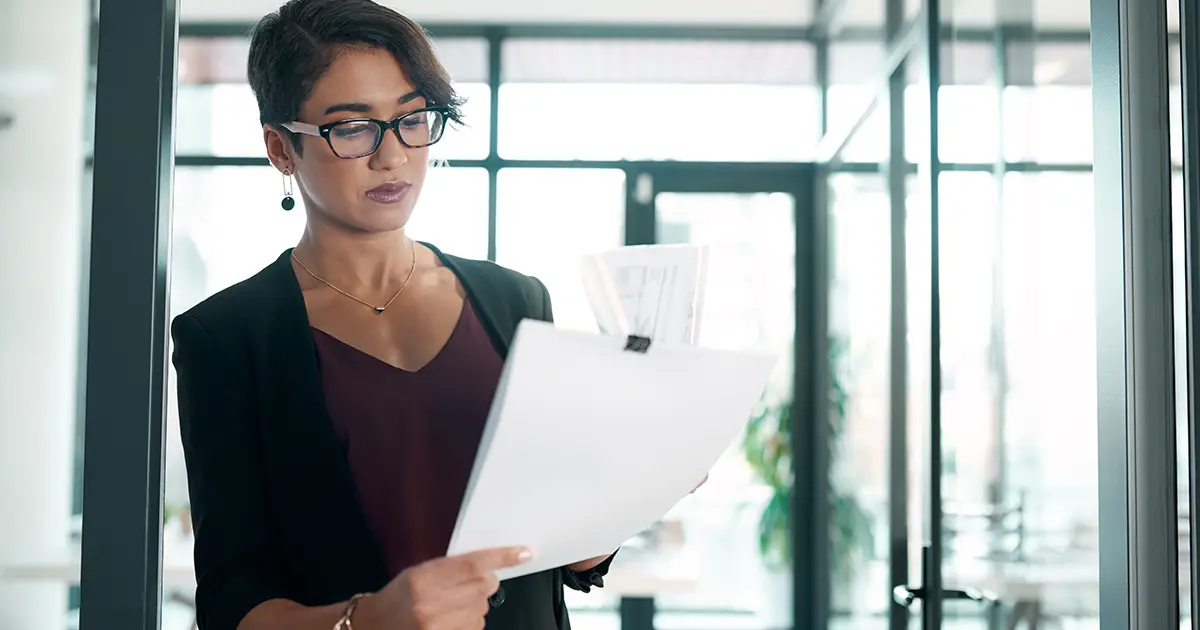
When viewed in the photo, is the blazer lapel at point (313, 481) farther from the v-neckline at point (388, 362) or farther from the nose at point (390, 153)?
the nose at point (390, 153)

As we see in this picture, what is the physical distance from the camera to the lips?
0.95 meters

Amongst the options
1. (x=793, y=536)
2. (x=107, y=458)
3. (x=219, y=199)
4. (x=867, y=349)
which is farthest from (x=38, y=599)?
(x=793, y=536)

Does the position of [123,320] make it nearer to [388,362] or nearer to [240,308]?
[240,308]

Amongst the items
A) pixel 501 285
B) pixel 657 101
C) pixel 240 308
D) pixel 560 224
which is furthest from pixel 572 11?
pixel 240 308

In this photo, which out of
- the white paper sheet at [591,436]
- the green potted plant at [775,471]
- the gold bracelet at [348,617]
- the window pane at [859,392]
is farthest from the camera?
the green potted plant at [775,471]

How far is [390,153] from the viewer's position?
37.3 inches

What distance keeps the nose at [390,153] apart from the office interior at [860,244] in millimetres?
103

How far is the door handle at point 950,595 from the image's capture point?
5.01ft

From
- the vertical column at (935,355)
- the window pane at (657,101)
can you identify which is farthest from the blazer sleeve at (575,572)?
the vertical column at (935,355)

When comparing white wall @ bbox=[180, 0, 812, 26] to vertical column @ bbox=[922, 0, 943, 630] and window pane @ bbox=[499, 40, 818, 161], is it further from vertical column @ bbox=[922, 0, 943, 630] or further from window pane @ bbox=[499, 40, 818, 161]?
vertical column @ bbox=[922, 0, 943, 630]

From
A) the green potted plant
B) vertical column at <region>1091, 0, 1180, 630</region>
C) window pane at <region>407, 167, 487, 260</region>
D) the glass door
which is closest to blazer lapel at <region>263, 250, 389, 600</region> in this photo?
window pane at <region>407, 167, 487, 260</region>

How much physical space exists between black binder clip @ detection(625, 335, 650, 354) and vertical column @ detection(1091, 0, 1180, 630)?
0.59m

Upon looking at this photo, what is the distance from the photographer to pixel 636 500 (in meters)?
0.73

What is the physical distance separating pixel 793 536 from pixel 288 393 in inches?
89.8
